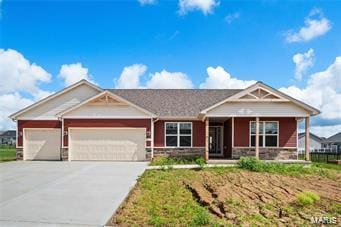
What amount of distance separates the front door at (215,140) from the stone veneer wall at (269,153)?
9.79 ft

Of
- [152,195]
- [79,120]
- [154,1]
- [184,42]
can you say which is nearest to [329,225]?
[152,195]

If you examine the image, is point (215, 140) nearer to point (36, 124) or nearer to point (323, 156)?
point (36, 124)

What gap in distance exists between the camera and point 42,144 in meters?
21.2

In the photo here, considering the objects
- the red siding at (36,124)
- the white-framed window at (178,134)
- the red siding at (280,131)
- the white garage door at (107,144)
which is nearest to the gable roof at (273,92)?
the red siding at (280,131)

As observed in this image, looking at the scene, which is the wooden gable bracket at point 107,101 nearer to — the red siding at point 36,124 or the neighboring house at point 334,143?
the red siding at point 36,124

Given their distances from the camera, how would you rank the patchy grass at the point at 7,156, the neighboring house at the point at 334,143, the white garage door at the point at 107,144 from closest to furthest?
1. the white garage door at the point at 107,144
2. the patchy grass at the point at 7,156
3. the neighboring house at the point at 334,143

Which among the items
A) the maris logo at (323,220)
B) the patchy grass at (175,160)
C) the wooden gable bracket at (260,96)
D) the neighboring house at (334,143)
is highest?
the wooden gable bracket at (260,96)

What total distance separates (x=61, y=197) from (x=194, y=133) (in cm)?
1312

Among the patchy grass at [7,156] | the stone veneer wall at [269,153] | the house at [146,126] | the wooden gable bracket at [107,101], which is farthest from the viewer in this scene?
the patchy grass at [7,156]

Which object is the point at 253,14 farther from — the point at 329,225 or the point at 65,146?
the point at 65,146

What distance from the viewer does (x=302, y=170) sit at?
50.2ft

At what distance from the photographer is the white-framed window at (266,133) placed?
66.2 feet

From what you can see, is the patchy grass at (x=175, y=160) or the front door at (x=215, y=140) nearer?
the patchy grass at (x=175, y=160)

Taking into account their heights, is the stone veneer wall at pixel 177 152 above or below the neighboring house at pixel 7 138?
above
